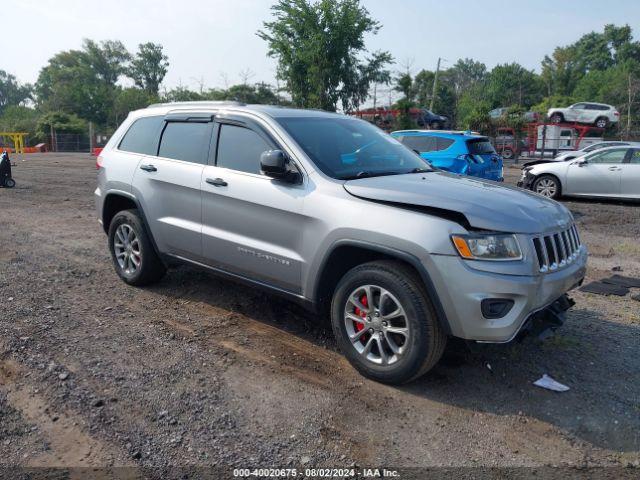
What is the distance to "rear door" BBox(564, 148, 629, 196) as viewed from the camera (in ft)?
42.8

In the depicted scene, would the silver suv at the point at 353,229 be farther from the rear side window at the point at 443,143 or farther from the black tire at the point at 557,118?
the black tire at the point at 557,118

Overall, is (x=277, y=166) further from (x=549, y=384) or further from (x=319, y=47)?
(x=319, y=47)

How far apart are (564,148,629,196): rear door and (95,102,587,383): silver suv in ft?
32.2

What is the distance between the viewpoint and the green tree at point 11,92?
12231cm

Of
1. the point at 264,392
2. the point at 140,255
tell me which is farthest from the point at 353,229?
the point at 140,255

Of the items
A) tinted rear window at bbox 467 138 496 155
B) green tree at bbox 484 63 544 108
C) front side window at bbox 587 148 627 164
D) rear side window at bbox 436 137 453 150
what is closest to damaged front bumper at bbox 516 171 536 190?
front side window at bbox 587 148 627 164

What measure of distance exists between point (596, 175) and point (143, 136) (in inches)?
439

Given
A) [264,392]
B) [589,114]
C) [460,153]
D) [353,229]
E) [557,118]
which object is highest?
[589,114]

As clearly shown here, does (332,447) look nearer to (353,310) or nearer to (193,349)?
(353,310)

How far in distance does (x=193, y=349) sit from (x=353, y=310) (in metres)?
1.33

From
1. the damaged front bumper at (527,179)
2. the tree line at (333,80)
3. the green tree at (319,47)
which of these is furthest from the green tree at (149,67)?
the damaged front bumper at (527,179)

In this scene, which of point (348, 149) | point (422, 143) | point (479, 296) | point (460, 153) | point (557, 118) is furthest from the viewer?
point (557, 118)

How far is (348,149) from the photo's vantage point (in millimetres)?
4621

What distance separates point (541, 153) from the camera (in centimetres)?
3225
